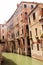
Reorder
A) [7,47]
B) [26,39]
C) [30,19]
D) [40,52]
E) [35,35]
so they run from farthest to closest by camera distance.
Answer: [7,47] → [26,39] → [30,19] → [35,35] → [40,52]

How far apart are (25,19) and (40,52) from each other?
41.6ft

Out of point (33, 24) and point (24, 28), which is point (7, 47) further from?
point (33, 24)

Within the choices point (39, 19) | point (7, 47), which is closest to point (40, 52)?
point (39, 19)

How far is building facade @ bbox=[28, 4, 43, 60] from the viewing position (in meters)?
24.7

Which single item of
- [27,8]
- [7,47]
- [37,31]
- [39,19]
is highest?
[27,8]

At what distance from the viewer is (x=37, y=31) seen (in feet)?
85.9

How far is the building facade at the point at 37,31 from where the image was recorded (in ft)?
81.2

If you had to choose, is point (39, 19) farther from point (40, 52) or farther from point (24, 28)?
point (24, 28)

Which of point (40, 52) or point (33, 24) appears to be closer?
point (40, 52)

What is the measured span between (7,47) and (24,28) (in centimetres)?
1842

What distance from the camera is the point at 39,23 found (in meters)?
25.2

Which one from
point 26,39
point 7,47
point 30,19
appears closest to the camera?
point 30,19

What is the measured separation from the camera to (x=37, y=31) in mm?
26188

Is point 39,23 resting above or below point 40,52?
above
